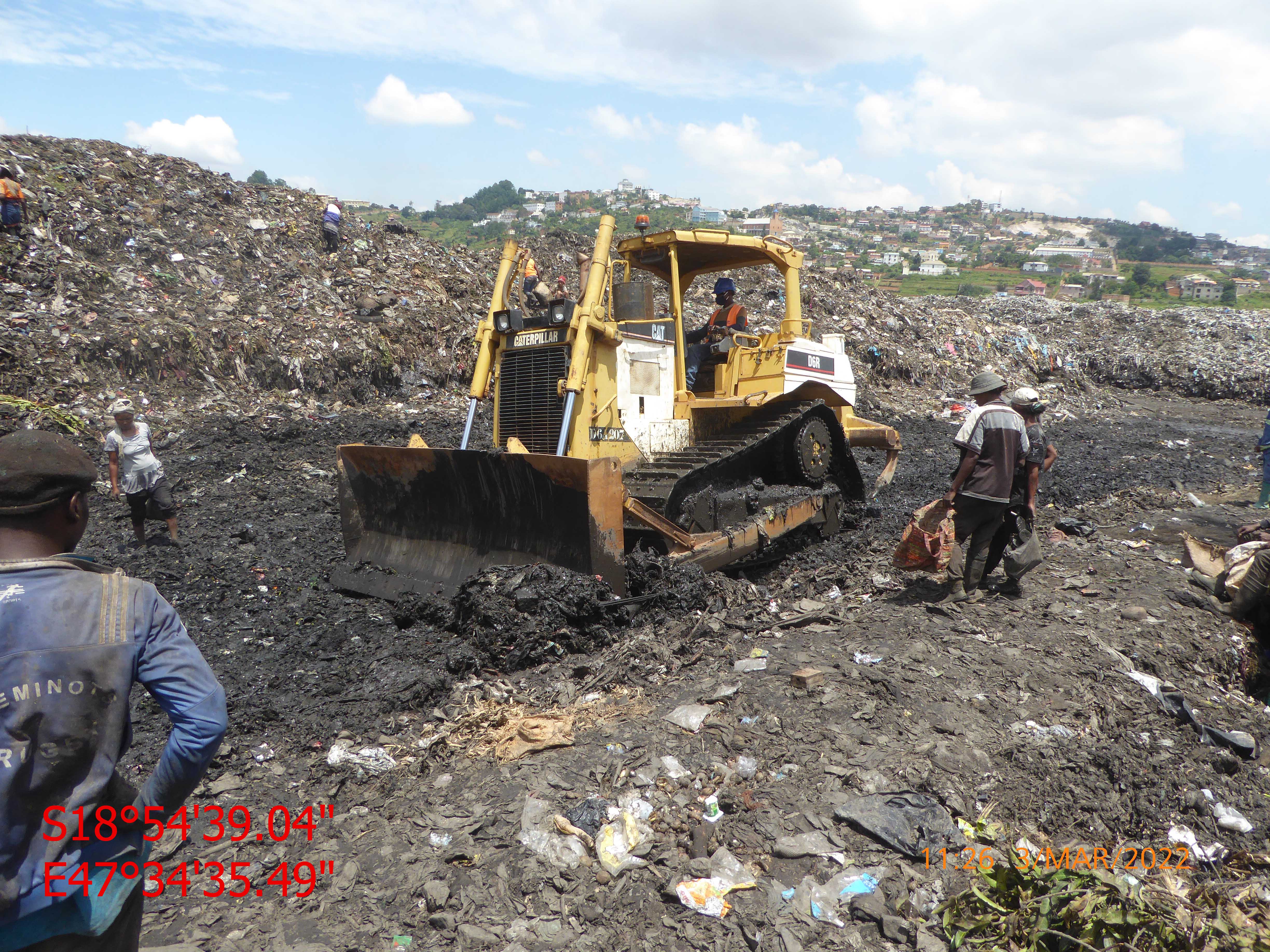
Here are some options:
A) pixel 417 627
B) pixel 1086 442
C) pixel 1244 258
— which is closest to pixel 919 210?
pixel 1244 258

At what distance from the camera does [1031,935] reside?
2.30 m

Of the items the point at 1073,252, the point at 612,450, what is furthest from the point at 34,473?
the point at 1073,252

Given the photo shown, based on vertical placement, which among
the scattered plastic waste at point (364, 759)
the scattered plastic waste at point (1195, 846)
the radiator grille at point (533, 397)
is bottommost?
the scattered plastic waste at point (1195, 846)

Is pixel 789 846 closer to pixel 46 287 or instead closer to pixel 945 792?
pixel 945 792

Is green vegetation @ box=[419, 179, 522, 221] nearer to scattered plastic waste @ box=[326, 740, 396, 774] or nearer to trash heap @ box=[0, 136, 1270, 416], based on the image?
trash heap @ box=[0, 136, 1270, 416]

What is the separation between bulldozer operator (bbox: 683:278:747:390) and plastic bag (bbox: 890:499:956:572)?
2.28 m

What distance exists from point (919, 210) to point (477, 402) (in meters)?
165

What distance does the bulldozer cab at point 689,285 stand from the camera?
593 centimetres

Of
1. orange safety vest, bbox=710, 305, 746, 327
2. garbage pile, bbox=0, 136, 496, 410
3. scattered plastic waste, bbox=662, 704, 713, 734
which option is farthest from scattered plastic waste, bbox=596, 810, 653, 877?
garbage pile, bbox=0, 136, 496, 410

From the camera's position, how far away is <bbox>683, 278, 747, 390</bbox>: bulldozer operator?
22.3 ft

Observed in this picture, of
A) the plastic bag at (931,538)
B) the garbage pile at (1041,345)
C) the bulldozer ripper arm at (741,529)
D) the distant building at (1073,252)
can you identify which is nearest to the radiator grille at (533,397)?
the bulldozer ripper arm at (741,529)

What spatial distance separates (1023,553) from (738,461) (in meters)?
2.04

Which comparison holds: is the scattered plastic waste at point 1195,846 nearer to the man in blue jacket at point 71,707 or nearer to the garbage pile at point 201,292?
the man in blue jacket at point 71,707

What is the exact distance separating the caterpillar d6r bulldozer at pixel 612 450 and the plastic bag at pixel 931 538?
3.41ft
